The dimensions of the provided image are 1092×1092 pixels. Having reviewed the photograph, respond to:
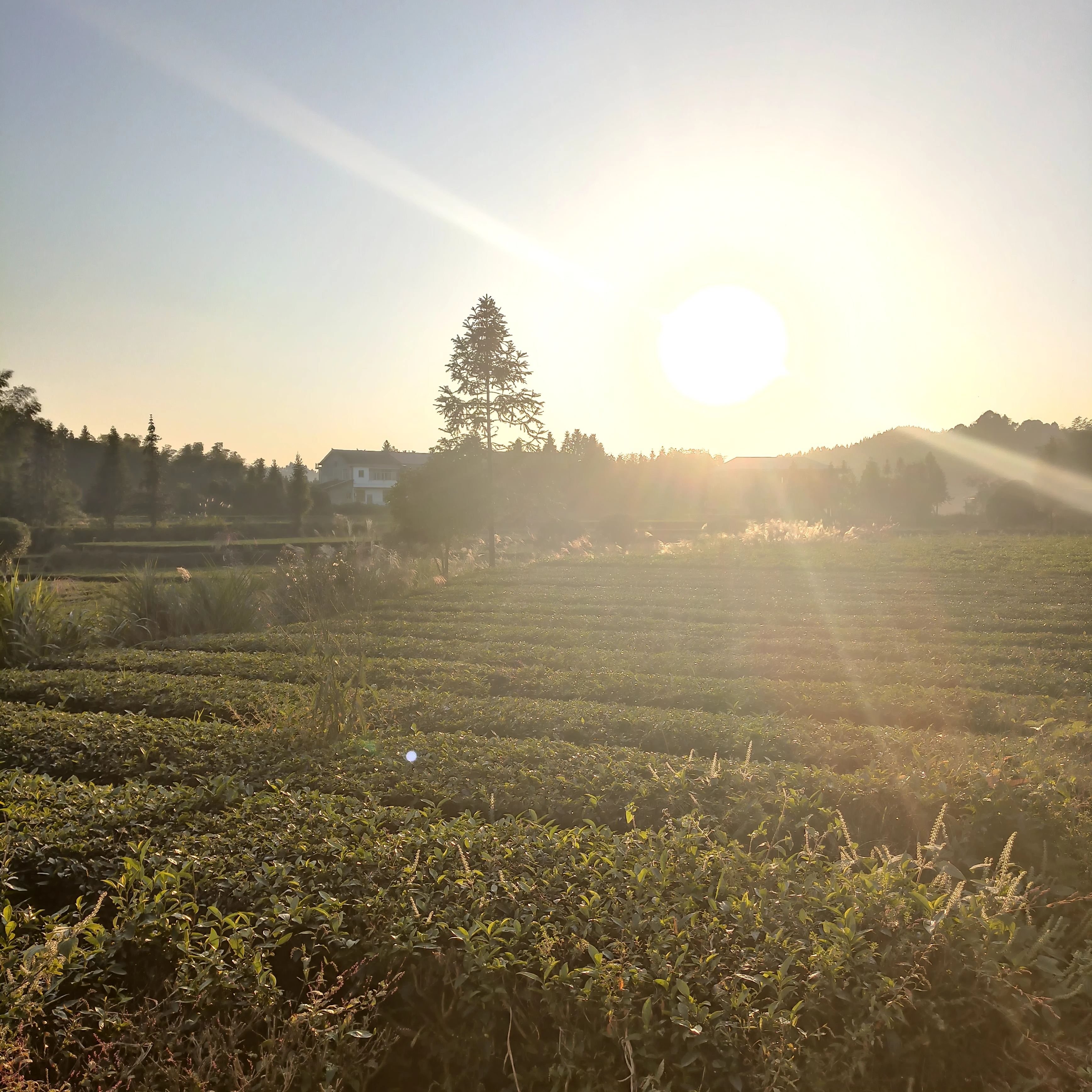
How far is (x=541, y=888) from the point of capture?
3.58 m

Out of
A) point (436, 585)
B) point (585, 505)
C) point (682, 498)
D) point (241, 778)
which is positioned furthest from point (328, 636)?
point (682, 498)

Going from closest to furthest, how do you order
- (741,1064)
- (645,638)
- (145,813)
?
(741,1064) → (145,813) → (645,638)

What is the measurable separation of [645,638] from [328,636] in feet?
19.4

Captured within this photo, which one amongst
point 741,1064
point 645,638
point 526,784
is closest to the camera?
point 741,1064

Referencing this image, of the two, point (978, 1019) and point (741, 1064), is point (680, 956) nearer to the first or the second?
point (741, 1064)

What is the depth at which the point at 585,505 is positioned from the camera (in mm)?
69250

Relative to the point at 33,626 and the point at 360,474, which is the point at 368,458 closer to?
the point at 360,474

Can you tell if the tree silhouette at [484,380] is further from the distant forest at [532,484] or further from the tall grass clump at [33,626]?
the tall grass clump at [33,626]

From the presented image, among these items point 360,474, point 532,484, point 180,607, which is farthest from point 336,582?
point 360,474

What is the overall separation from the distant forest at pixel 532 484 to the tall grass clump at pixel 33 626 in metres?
21.4

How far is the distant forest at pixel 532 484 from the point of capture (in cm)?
4250

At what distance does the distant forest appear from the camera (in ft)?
139

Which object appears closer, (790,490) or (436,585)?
(436,585)

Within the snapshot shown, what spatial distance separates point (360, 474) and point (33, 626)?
68.8 metres
